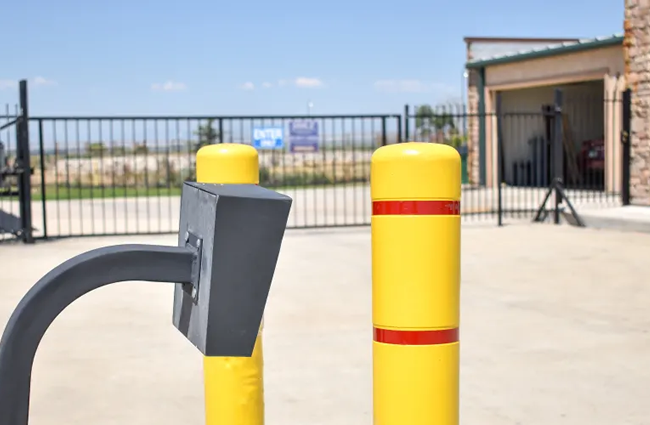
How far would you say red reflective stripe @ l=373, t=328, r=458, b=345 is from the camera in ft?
8.95

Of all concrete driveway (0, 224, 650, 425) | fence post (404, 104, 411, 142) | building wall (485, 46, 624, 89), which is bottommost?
concrete driveway (0, 224, 650, 425)

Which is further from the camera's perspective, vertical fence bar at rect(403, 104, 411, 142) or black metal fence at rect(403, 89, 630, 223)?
black metal fence at rect(403, 89, 630, 223)

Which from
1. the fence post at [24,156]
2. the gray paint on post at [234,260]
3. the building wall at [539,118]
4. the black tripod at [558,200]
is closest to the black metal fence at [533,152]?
the building wall at [539,118]

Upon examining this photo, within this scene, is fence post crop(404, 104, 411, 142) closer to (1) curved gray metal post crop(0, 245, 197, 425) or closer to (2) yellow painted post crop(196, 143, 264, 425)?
(2) yellow painted post crop(196, 143, 264, 425)

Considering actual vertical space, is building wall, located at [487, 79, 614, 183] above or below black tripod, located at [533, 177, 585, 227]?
above

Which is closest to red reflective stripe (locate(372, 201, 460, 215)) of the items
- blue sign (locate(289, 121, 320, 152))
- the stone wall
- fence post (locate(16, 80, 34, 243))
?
fence post (locate(16, 80, 34, 243))

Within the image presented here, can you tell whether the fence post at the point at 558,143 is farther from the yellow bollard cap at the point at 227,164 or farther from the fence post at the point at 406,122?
the yellow bollard cap at the point at 227,164

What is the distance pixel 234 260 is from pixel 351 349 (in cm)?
453

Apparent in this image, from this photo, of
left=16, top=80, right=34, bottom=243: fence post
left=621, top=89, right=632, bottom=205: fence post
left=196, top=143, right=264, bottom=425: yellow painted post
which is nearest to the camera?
left=196, top=143, right=264, bottom=425: yellow painted post

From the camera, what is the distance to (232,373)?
356cm

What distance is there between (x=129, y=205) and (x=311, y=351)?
17190mm

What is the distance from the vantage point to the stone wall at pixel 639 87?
52.3 ft

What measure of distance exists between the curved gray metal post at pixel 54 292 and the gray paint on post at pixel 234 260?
0.11 metres

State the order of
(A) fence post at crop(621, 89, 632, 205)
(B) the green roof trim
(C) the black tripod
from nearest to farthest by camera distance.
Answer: (C) the black tripod, (A) fence post at crop(621, 89, 632, 205), (B) the green roof trim
